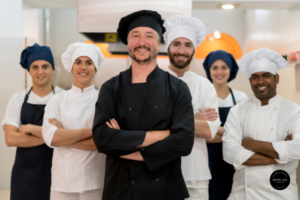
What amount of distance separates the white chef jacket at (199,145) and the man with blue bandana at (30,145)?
1040 millimetres

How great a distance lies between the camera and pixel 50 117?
2.02 m

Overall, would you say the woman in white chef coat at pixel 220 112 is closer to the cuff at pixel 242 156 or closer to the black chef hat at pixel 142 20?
the cuff at pixel 242 156

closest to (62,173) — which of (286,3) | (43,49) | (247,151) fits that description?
(43,49)

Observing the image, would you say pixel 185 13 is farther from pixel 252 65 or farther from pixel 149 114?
pixel 149 114

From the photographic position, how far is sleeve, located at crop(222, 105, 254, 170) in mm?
1994

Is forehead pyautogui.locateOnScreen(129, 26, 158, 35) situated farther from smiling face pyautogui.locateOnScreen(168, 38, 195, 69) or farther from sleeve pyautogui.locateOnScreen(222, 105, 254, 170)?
sleeve pyautogui.locateOnScreen(222, 105, 254, 170)

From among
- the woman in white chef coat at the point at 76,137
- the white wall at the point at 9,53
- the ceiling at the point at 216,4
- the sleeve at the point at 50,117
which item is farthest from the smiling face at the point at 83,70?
the white wall at the point at 9,53

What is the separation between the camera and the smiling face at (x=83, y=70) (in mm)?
2082

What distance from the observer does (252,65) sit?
7.06ft

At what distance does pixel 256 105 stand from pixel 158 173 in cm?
102

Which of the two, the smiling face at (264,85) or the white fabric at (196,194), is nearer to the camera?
the white fabric at (196,194)

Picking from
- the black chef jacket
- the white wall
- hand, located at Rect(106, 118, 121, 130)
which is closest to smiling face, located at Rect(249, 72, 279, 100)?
the black chef jacket

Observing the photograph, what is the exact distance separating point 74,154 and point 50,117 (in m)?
0.30

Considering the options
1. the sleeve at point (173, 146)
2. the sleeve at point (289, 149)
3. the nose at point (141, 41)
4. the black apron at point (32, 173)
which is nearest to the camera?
the sleeve at point (173, 146)
